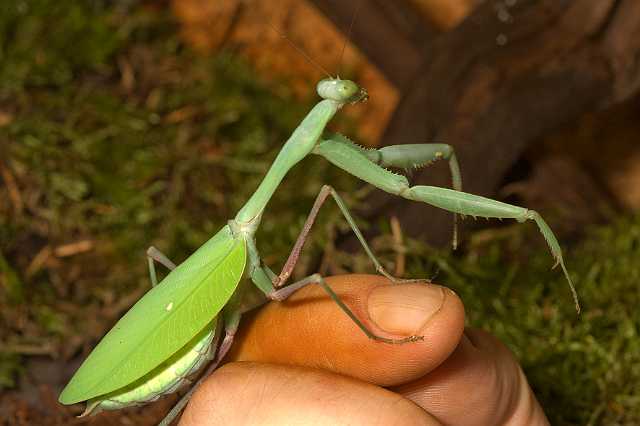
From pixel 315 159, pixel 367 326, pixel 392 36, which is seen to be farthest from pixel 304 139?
pixel 315 159

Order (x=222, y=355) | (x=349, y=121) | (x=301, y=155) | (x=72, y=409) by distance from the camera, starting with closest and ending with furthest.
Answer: (x=301, y=155)
(x=222, y=355)
(x=72, y=409)
(x=349, y=121)

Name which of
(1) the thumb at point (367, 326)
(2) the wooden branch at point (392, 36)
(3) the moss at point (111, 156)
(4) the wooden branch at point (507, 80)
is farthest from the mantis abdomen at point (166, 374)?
(2) the wooden branch at point (392, 36)

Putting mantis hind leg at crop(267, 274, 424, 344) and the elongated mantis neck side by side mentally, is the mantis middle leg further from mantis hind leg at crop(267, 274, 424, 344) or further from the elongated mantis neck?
mantis hind leg at crop(267, 274, 424, 344)

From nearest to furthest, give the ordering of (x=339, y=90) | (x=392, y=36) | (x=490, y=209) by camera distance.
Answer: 1. (x=490, y=209)
2. (x=339, y=90)
3. (x=392, y=36)

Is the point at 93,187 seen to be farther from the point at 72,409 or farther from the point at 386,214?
the point at 386,214

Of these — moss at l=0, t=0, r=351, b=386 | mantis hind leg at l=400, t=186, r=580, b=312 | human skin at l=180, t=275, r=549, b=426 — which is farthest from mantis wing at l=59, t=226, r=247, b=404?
moss at l=0, t=0, r=351, b=386

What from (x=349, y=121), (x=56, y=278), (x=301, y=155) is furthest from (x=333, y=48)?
(x=301, y=155)

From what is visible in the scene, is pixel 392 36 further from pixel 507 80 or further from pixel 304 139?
pixel 304 139

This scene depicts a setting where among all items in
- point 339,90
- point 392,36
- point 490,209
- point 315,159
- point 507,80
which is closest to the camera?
point 490,209
